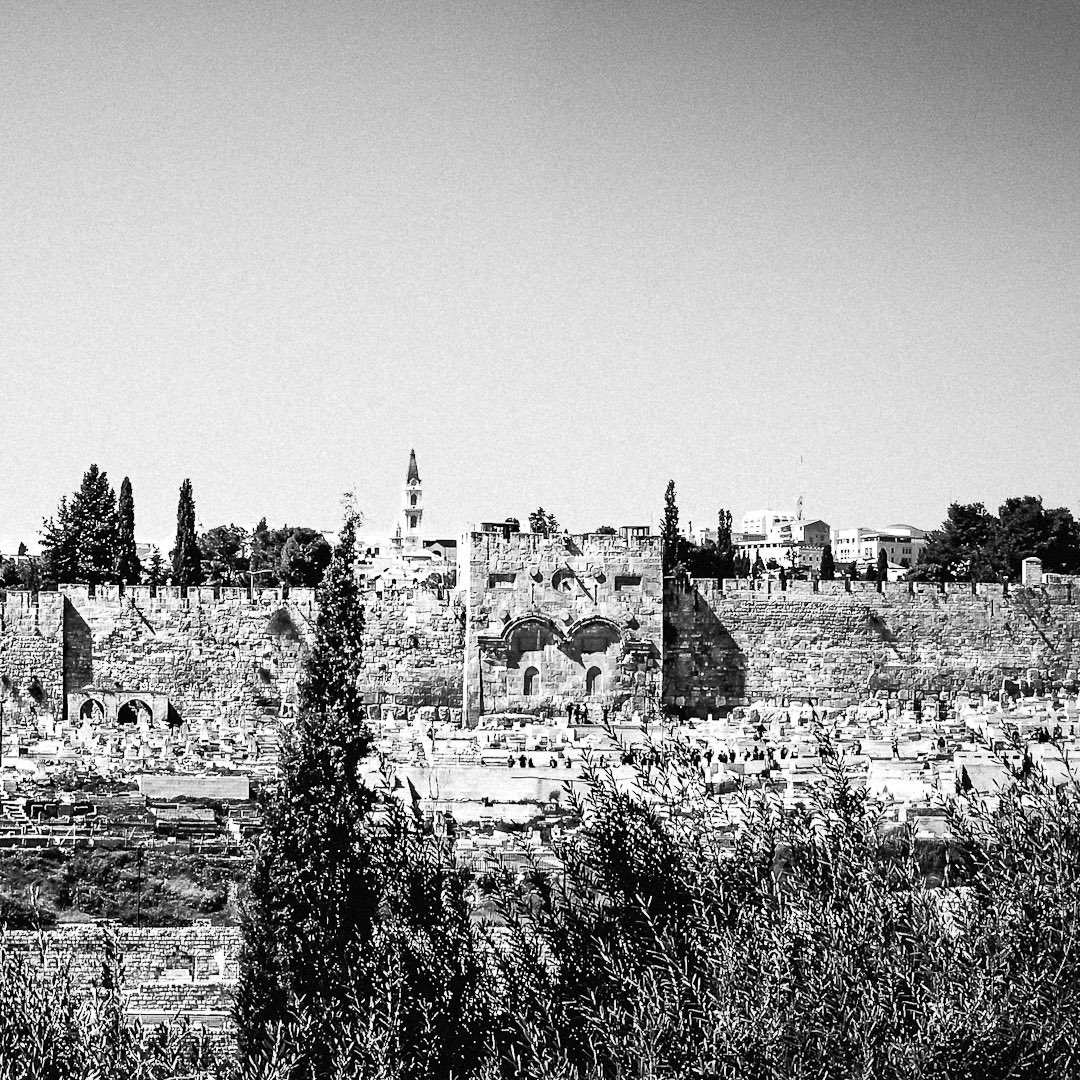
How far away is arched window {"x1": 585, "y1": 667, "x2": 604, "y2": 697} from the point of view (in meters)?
21.2

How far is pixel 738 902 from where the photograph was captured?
6.99 m

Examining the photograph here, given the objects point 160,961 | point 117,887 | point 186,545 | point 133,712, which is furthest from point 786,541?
point 160,961

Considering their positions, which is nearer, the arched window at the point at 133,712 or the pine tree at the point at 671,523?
the arched window at the point at 133,712

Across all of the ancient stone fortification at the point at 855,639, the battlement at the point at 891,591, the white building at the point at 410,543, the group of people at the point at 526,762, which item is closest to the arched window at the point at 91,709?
the group of people at the point at 526,762

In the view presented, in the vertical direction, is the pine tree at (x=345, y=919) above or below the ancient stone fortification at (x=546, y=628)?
below

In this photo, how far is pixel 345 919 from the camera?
941 cm

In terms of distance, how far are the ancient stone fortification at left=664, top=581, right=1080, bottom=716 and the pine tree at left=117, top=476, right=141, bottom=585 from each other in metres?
10.1

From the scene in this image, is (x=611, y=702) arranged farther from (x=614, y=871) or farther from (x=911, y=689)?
(x=614, y=871)

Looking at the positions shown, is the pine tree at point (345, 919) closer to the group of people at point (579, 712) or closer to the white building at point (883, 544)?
the group of people at point (579, 712)

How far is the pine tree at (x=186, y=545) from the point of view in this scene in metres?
28.3

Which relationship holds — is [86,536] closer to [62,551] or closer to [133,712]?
[62,551]

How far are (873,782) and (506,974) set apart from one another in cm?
802

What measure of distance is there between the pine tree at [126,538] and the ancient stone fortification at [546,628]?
→ 788cm

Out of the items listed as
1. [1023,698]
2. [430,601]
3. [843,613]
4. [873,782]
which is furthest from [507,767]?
[1023,698]
